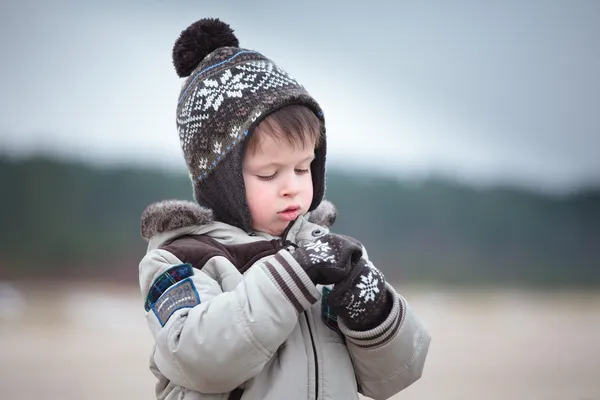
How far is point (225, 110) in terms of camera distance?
5.18ft

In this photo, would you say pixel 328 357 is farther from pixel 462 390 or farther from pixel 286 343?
pixel 462 390

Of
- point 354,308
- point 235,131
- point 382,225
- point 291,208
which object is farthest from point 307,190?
point 382,225

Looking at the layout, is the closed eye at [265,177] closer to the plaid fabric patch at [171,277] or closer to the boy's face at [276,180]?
the boy's face at [276,180]

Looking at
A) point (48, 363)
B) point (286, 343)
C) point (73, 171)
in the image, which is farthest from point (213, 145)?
point (73, 171)

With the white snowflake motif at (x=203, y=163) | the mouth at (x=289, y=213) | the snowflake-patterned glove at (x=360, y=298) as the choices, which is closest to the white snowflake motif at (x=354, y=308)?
the snowflake-patterned glove at (x=360, y=298)

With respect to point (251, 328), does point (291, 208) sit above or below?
above

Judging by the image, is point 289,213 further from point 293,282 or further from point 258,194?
point 293,282

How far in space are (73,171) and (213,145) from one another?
4367 mm

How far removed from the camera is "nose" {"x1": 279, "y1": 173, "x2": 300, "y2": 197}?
156 centimetres

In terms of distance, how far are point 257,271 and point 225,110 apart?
15.9 inches

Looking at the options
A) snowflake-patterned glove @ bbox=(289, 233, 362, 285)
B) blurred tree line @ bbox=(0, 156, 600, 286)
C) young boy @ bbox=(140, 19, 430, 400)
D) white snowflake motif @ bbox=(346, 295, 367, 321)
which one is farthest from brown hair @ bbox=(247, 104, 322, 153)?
blurred tree line @ bbox=(0, 156, 600, 286)

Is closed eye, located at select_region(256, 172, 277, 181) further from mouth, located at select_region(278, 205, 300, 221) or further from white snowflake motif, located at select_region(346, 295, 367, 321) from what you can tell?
white snowflake motif, located at select_region(346, 295, 367, 321)

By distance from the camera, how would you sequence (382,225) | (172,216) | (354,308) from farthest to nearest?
(382,225) < (172,216) < (354,308)

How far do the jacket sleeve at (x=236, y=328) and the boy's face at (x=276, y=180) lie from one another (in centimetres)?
20
